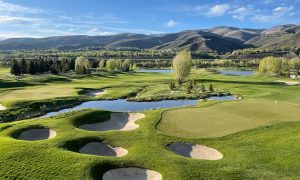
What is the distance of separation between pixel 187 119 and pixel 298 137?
13.1 meters

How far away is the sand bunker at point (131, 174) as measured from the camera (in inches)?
1111

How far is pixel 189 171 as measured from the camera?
28516 millimetres

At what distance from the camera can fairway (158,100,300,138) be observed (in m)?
40.2

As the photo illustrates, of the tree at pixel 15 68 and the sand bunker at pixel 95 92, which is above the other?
the tree at pixel 15 68

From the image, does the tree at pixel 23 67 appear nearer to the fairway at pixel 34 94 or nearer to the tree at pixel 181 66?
the fairway at pixel 34 94

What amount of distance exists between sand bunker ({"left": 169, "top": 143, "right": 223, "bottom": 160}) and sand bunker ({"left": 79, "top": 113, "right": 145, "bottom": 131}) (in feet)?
27.3

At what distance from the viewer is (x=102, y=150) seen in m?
34.6

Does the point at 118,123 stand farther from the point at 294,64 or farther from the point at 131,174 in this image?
the point at 294,64

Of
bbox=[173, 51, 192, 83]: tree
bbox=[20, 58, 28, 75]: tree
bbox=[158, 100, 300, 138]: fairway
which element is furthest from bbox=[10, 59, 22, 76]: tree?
bbox=[158, 100, 300, 138]: fairway

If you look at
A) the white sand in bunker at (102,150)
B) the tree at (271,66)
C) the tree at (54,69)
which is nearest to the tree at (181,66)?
the tree at (54,69)

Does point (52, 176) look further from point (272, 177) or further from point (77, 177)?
point (272, 177)

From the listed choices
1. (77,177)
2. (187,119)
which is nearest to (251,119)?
(187,119)

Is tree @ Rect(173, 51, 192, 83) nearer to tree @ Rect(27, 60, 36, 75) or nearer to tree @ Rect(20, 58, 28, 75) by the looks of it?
tree @ Rect(27, 60, 36, 75)

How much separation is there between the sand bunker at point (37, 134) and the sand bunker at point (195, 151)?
12816 mm
